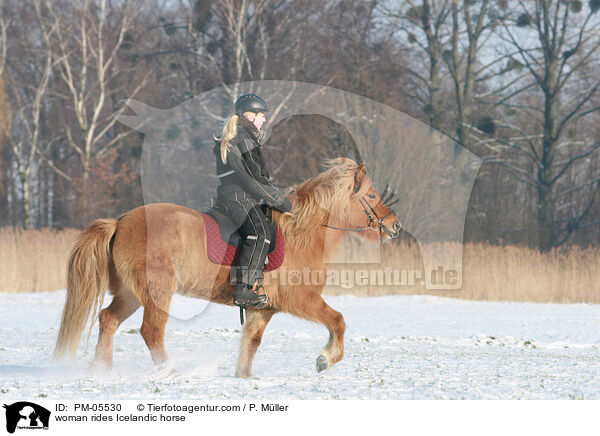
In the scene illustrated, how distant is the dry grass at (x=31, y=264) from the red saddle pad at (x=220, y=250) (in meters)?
9.78

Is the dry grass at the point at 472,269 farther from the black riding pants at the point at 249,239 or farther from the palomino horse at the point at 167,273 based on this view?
the black riding pants at the point at 249,239

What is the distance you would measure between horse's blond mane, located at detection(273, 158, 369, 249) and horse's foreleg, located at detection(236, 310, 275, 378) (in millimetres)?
715

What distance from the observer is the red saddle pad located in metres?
5.95

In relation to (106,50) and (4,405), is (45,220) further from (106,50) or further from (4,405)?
(4,405)

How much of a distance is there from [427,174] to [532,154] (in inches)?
370

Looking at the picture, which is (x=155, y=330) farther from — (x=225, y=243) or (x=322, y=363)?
(x=322, y=363)

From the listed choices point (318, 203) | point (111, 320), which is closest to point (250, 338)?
point (111, 320)

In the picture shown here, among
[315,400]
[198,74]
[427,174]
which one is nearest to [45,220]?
[198,74]

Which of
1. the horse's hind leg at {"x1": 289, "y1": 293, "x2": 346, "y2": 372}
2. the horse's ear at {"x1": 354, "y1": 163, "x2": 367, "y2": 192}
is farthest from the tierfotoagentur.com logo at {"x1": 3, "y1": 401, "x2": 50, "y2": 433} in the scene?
the horse's ear at {"x1": 354, "y1": 163, "x2": 367, "y2": 192}

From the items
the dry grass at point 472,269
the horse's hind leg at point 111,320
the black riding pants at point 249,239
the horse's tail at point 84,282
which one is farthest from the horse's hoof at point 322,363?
the dry grass at point 472,269

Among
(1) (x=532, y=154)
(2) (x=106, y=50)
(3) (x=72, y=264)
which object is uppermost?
(2) (x=106, y=50)

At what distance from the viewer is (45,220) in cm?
3053

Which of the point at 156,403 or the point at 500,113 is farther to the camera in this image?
the point at 500,113

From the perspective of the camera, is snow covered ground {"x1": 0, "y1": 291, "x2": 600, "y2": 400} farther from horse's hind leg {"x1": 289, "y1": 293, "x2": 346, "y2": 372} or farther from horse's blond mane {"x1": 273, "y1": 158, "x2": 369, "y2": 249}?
horse's blond mane {"x1": 273, "y1": 158, "x2": 369, "y2": 249}
